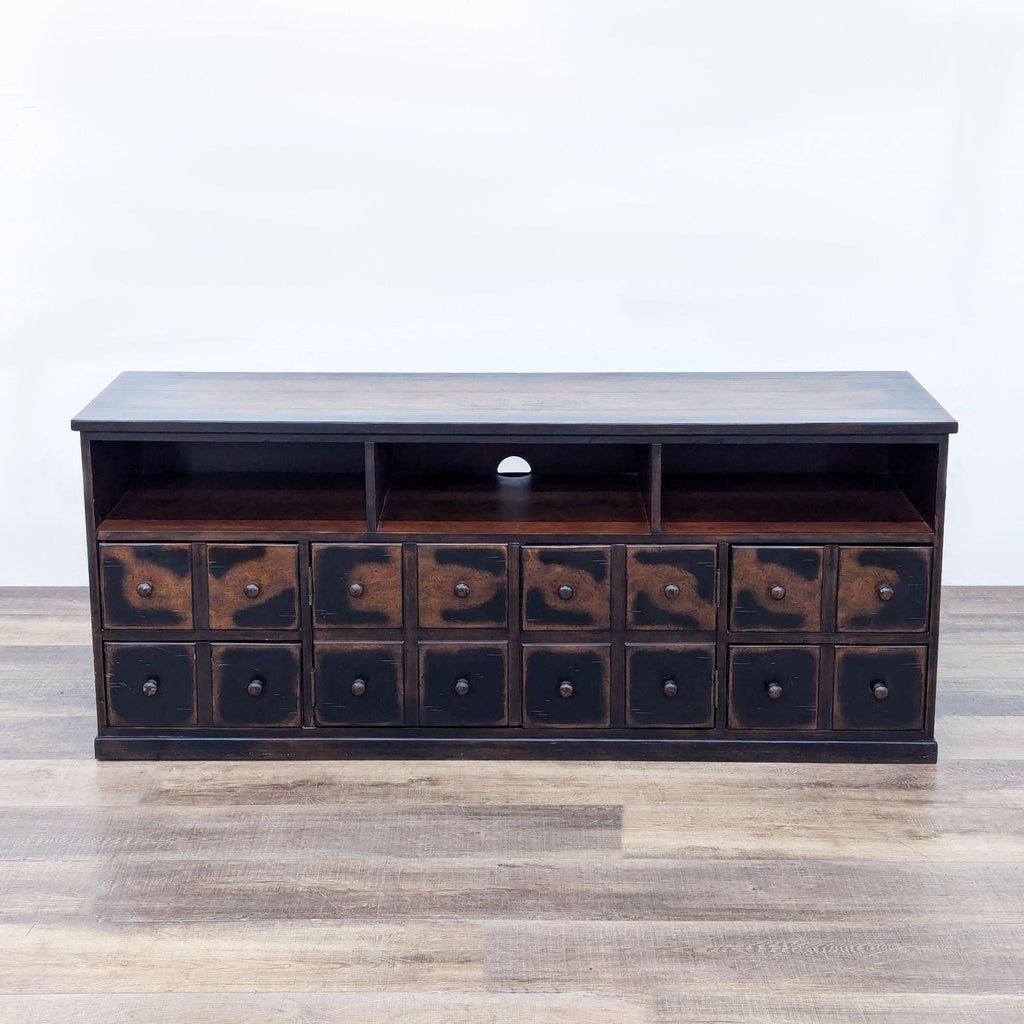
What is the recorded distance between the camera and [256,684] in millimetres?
3146

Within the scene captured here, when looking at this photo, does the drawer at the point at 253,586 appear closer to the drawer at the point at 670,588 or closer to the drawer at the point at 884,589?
the drawer at the point at 670,588

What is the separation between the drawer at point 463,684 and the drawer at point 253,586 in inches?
11.1

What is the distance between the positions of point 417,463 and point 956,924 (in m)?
1.47

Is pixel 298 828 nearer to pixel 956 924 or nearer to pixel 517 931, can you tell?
pixel 517 931

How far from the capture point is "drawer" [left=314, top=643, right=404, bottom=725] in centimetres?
315

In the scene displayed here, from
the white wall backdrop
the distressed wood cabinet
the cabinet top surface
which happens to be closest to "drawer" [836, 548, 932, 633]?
the distressed wood cabinet

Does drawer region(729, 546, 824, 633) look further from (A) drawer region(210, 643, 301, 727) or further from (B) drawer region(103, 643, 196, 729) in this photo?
(B) drawer region(103, 643, 196, 729)

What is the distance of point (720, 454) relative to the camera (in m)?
3.43

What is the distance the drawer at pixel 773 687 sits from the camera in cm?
313

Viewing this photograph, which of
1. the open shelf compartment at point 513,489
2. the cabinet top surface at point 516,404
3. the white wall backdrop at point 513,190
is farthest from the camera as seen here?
the white wall backdrop at point 513,190

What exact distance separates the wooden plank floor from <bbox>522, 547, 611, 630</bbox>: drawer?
11.6 inches

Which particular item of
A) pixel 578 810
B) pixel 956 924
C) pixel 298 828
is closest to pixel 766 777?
pixel 578 810

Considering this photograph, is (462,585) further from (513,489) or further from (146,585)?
(146,585)

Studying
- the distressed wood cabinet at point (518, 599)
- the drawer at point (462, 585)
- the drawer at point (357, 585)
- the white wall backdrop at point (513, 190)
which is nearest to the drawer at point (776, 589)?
the distressed wood cabinet at point (518, 599)
